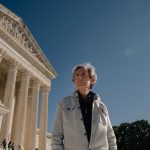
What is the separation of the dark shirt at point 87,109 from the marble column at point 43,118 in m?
47.6

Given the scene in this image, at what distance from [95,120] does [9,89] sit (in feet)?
133

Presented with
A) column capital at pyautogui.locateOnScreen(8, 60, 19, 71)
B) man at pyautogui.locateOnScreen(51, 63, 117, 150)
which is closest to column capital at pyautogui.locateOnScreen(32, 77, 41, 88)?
column capital at pyautogui.locateOnScreen(8, 60, 19, 71)

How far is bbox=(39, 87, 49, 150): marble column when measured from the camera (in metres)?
51.7

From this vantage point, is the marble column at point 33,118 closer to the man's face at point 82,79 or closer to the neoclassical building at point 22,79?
the neoclassical building at point 22,79

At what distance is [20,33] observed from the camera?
5097 cm

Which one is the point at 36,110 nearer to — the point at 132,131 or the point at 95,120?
the point at 95,120

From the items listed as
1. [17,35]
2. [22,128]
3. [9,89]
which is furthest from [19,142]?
[17,35]

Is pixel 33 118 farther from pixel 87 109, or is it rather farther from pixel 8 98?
pixel 87 109

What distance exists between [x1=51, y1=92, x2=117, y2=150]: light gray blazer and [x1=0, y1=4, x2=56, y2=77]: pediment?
39037 mm

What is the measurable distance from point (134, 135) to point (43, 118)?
4915cm

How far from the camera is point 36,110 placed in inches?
2025

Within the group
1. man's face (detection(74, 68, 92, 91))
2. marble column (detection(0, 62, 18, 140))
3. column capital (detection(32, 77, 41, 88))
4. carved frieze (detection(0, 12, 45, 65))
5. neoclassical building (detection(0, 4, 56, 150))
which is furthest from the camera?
column capital (detection(32, 77, 41, 88))

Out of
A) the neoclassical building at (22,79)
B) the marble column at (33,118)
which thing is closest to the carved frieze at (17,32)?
the neoclassical building at (22,79)

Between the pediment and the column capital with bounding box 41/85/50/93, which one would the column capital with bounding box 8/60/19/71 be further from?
the column capital with bounding box 41/85/50/93
